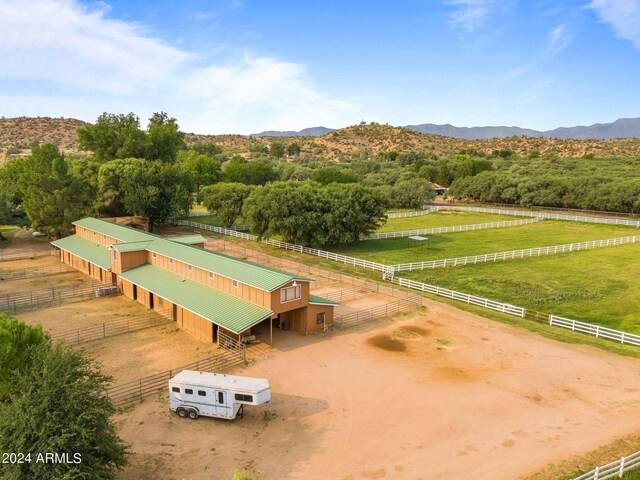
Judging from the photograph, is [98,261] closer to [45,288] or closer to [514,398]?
[45,288]

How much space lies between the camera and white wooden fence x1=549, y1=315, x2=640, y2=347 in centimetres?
2659

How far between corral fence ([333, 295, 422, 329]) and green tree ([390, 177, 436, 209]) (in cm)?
Result: 5767

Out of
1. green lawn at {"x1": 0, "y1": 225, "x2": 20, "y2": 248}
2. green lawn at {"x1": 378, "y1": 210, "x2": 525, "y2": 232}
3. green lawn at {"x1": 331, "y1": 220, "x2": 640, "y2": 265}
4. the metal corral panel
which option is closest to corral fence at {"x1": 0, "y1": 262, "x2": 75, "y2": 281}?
green lawn at {"x1": 0, "y1": 225, "x2": 20, "y2": 248}

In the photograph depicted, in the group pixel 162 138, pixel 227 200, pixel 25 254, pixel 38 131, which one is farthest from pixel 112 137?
pixel 38 131

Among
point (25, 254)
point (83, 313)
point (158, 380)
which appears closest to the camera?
point (158, 380)

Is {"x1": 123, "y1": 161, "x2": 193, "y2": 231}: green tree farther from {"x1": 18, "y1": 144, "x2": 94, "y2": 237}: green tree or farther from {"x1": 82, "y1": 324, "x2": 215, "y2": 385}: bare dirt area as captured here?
{"x1": 82, "y1": 324, "x2": 215, "y2": 385}: bare dirt area

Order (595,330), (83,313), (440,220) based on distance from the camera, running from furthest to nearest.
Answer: (440,220) → (83,313) → (595,330)

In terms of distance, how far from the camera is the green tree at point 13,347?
15133 millimetres

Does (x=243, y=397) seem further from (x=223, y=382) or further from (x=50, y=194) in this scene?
(x=50, y=194)

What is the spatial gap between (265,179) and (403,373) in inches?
3199

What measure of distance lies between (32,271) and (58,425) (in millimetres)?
35101

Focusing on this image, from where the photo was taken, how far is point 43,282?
123ft

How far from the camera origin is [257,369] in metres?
21.8

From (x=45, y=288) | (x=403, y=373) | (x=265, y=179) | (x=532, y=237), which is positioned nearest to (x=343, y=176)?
(x=265, y=179)
